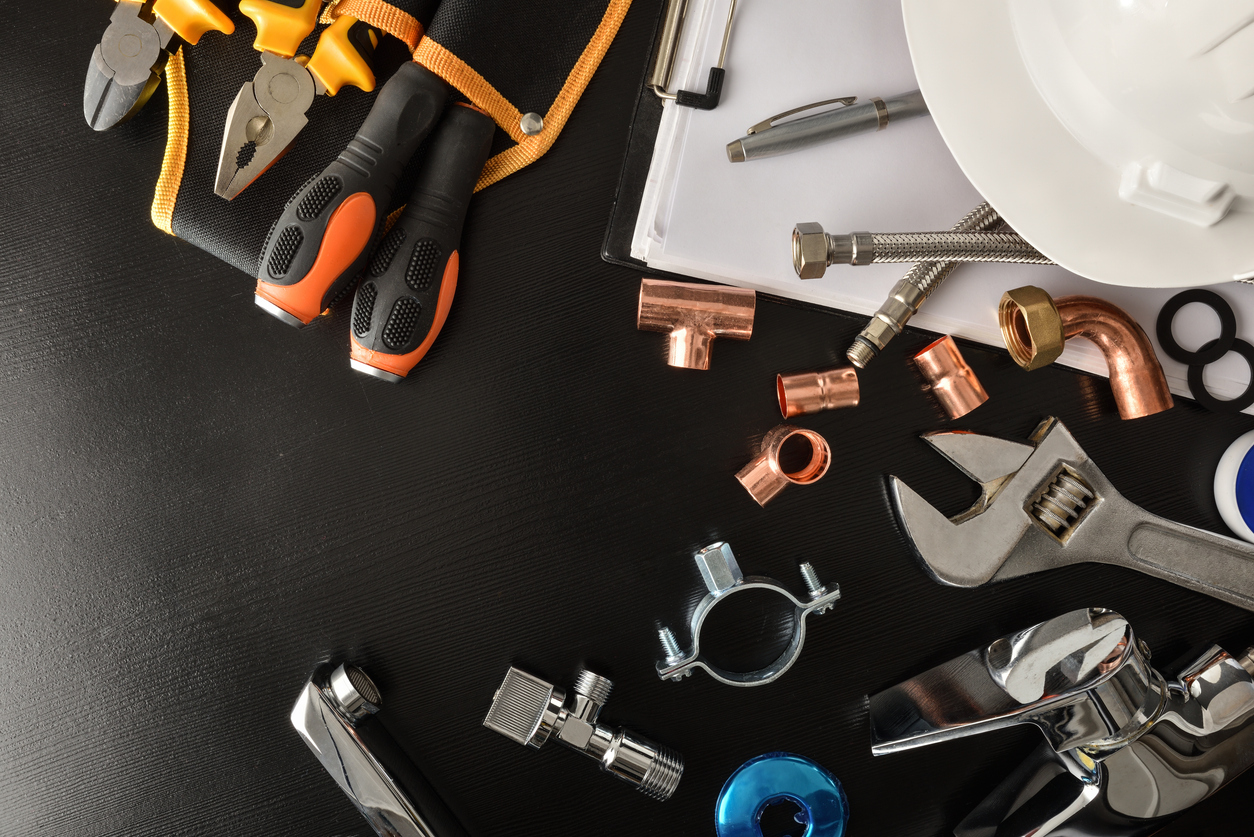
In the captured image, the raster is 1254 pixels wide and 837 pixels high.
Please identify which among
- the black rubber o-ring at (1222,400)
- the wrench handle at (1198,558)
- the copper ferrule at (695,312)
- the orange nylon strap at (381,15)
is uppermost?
the orange nylon strap at (381,15)

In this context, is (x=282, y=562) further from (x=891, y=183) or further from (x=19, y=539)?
(x=891, y=183)

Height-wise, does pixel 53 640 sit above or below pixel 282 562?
below

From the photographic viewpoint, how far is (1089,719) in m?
0.67

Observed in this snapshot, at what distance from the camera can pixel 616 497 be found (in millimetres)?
700

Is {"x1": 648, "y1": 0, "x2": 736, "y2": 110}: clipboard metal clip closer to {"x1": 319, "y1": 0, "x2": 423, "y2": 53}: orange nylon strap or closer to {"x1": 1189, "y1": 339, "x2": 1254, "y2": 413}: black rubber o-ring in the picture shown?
{"x1": 319, "y1": 0, "x2": 423, "y2": 53}: orange nylon strap

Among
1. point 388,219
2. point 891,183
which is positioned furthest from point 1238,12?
point 388,219

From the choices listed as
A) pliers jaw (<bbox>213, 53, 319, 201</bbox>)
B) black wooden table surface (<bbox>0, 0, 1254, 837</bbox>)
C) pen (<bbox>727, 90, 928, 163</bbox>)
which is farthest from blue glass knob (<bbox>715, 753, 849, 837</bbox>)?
pliers jaw (<bbox>213, 53, 319, 201</bbox>)

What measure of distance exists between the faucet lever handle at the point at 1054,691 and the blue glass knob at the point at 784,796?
65 millimetres

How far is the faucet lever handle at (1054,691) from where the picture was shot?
65 cm

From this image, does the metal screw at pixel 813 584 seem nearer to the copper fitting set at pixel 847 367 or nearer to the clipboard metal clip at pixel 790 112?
the copper fitting set at pixel 847 367

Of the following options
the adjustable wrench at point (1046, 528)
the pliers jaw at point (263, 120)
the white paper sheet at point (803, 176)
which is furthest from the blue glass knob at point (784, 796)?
the pliers jaw at point (263, 120)

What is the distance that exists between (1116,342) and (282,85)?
749mm

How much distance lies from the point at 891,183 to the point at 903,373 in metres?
0.17

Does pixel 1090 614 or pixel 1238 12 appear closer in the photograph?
pixel 1238 12
